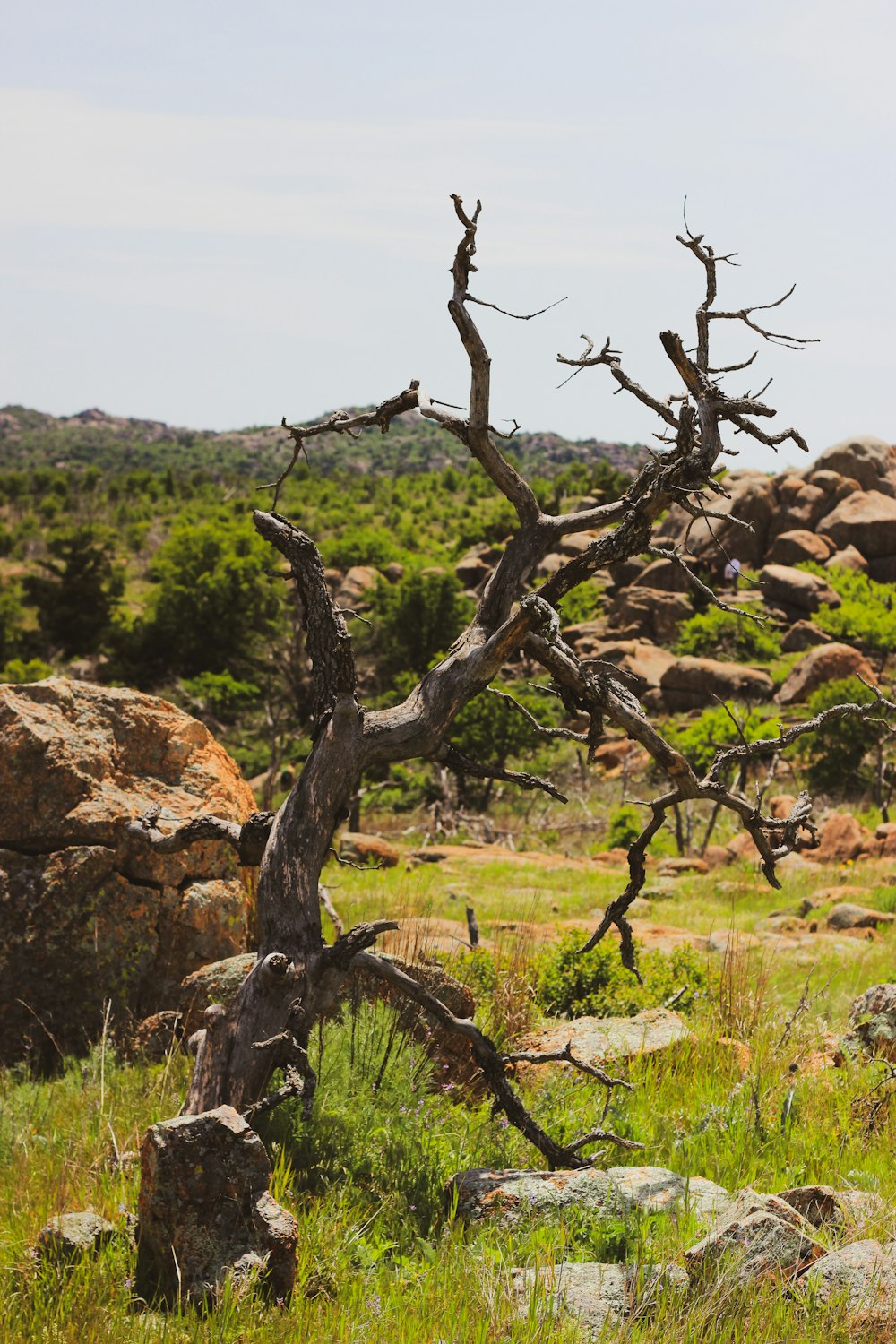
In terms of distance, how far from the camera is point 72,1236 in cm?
387

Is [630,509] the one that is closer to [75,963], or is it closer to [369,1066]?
[369,1066]

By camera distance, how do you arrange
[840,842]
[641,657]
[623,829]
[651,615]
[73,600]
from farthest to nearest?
[651,615] → [73,600] → [641,657] → [623,829] → [840,842]

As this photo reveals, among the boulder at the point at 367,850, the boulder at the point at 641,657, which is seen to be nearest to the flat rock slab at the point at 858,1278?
the boulder at the point at 367,850

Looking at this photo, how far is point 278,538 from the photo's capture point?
5336mm

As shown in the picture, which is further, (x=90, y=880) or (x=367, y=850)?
(x=367, y=850)

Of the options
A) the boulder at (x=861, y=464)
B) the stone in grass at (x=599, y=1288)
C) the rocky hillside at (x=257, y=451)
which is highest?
the rocky hillside at (x=257, y=451)

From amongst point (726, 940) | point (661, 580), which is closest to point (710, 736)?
point (726, 940)

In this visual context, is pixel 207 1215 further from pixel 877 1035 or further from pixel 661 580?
pixel 661 580

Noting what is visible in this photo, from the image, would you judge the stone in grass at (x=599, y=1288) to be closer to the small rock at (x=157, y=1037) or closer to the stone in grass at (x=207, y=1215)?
the stone in grass at (x=207, y=1215)

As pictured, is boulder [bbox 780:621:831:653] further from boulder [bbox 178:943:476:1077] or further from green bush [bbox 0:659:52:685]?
boulder [bbox 178:943:476:1077]

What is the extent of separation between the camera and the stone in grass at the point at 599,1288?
348 cm

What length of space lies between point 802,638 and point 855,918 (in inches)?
1245

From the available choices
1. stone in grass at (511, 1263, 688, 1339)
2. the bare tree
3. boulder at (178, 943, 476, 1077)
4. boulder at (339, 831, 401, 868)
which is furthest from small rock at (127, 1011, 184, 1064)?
boulder at (339, 831, 401, 868)

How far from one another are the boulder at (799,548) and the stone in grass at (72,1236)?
149 feet
